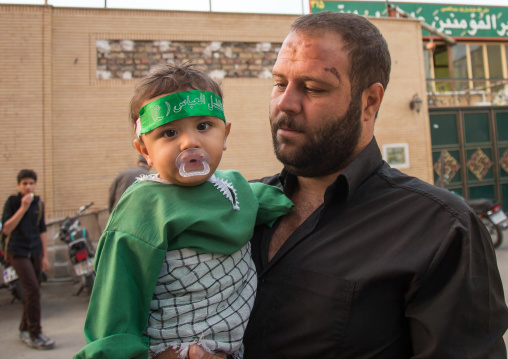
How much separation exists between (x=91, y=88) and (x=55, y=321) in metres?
5.01

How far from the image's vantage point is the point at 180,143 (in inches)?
58.2

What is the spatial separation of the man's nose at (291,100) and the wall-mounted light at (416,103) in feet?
33.5

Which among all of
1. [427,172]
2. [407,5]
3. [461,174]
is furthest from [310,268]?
[407,5]

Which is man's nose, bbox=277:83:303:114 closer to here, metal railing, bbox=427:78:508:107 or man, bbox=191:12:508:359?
man, bbox=191:12:508:359

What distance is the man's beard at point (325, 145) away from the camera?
160 centimetres

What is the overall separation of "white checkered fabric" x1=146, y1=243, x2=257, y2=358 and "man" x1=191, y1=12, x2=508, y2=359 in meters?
0.08

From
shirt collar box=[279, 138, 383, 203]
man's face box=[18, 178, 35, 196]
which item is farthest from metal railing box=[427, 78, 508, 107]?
shirt collar box=[279, 138, 383, 203]

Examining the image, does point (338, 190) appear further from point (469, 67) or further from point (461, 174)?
point (469, 67)

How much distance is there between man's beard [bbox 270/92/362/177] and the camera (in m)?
1.60

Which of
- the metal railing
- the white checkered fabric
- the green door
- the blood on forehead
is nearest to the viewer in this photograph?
the white checkered fabric

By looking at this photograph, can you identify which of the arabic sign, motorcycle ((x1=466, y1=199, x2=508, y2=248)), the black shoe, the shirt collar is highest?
the arabic sign

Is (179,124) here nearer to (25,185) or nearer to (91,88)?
(25,185)

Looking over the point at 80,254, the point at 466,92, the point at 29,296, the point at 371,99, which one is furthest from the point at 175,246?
the point at 466,92

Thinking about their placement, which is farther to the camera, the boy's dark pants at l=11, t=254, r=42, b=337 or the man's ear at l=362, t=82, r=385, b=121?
the boy's dark pants at l=11, t=254, r=42, b=337
